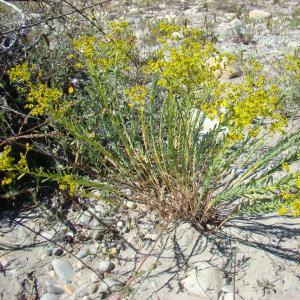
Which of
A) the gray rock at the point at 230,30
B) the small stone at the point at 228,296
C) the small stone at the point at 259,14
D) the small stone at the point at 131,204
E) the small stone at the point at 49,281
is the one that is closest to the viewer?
the small stone at the point at 228,296

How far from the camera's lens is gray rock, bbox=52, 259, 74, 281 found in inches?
85.5

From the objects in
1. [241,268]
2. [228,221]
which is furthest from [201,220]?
[241,268]

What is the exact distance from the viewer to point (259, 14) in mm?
6273

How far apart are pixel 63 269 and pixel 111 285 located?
348mm

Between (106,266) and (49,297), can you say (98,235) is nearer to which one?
(106,266)

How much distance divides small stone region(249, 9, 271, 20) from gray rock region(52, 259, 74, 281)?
5466mm

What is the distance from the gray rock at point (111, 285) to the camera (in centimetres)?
204

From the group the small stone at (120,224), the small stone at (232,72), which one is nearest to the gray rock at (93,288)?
the small stone at (120,224)

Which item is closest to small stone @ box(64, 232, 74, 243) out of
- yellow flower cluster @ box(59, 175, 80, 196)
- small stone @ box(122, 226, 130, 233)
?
small stone @ box(122, 226, 130, 233)

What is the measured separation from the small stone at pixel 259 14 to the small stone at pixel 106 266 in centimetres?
537

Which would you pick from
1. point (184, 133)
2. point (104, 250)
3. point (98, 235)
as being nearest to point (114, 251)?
point (104, 250)

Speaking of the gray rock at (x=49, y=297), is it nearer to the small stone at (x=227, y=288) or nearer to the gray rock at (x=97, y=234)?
the gray rock at (x=97, y=234)

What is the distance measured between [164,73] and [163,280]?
1.16 metres

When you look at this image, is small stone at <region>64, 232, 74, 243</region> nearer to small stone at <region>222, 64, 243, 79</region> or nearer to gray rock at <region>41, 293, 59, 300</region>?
gray rock at <region>41, 293, 59, 300</region>
